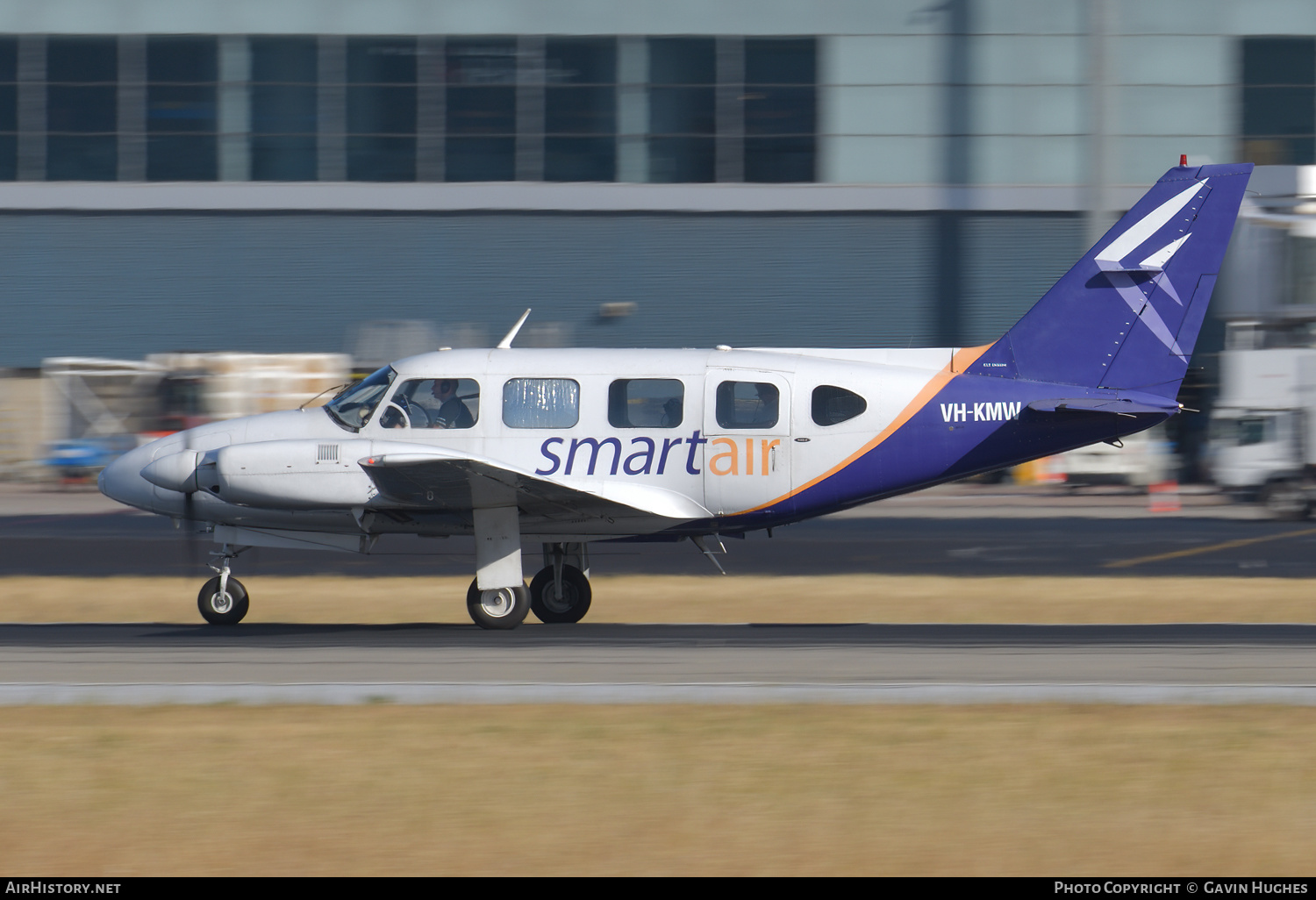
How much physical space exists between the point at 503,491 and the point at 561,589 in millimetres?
1928

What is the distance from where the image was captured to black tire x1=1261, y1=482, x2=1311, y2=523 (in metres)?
27.6

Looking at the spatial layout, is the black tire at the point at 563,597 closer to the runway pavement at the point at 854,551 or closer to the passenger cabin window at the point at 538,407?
the passenger cabin window at the point at 538,407

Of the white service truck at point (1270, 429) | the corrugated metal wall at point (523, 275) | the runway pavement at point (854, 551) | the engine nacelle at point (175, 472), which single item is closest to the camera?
the engine nacelle at point (175, 472)

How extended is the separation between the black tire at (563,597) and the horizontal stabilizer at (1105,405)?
4962 mm

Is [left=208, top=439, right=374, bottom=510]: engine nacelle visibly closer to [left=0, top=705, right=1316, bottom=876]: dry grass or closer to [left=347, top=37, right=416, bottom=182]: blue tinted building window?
[left=0, top=705, right=1316, bottom=876]: dry grass

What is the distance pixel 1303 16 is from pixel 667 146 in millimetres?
17308

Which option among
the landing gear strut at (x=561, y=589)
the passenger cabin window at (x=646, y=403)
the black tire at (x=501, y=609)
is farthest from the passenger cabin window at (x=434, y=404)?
the landing gear strut at (x=561, y=589)

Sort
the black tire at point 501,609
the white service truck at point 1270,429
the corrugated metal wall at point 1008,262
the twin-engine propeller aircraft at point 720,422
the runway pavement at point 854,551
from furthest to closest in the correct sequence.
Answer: the corrugated metal wall at point 1008,262, the white service truck at point 1270,429, the runway pavement at point 854,551, the black tire at point 501,609, the twin-engine propeller aircraft at point 720,422

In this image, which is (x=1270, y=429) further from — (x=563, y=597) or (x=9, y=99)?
(x=9, y=99)

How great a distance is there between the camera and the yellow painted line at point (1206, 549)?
819 inches

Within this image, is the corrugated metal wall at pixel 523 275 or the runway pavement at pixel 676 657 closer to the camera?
the runway pavement at pixel 676 657

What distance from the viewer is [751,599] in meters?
17.0

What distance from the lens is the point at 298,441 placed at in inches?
528

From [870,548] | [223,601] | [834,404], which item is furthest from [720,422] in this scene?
[870,548]
